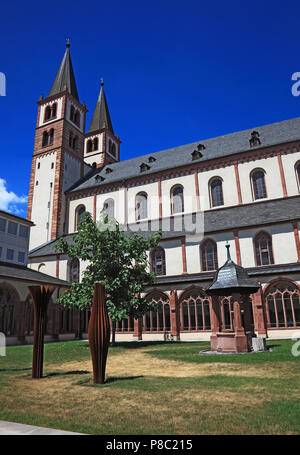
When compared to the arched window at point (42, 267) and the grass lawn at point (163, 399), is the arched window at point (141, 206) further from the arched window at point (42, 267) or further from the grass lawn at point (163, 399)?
the grass lawn at point (163, 399)

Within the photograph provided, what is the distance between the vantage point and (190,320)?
27750 mm

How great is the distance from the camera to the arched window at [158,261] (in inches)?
1244

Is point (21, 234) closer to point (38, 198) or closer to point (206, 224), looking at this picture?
point (38, 198)

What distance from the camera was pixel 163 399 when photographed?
23.7ft

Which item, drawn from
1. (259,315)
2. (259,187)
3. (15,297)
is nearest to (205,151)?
(259,187)

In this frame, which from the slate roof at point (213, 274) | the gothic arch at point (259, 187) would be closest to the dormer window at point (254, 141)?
the gothic arch at point (259, 187)

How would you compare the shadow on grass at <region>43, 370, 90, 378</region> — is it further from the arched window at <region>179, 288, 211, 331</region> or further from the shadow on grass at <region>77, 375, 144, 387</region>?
the arched window at <region>179, 288, 211, 331</region>

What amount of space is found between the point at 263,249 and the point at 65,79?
4050 cm

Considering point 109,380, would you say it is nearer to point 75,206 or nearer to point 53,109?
point 75,206

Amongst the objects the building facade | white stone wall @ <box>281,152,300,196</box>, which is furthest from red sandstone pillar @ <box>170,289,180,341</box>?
white stone wall @ <box>281,152,300,196</box>

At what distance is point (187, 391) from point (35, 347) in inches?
206

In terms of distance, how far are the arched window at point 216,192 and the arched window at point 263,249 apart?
8.10 m

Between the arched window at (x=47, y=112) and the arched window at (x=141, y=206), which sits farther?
the arched window at (x=47, y=112)

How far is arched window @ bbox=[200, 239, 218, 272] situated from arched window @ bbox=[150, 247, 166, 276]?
3891mm
